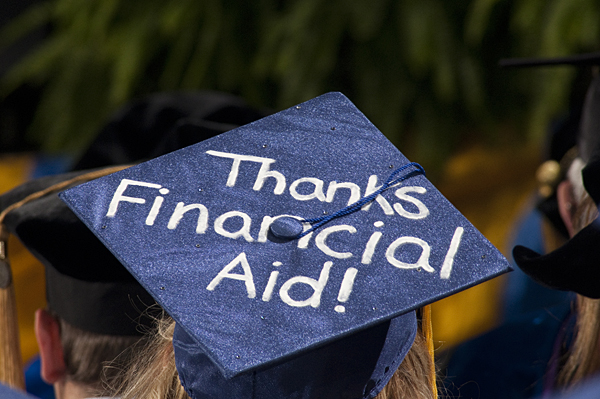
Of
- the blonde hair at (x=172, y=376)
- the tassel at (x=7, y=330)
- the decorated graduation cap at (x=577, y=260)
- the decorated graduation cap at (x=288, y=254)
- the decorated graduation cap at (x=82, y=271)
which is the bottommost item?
the tassel at (x=7, y=330)

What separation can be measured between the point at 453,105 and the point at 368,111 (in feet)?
1.12

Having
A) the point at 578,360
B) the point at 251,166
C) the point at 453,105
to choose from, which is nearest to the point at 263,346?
the point at 251,166

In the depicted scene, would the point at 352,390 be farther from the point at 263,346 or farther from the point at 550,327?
the point at 550,327

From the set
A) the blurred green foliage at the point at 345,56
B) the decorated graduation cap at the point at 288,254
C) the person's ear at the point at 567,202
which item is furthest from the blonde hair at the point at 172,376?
the blurred green foliage at the point at 345,56

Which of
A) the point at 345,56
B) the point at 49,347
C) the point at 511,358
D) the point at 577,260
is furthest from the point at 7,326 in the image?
the point at 345,56

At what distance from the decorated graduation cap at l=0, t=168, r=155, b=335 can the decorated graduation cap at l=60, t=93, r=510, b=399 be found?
38 cm

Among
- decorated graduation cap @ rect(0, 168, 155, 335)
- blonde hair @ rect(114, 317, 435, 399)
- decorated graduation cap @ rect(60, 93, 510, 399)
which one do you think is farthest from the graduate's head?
decorated graduation cap @ rect(60, 93, 510, 399)

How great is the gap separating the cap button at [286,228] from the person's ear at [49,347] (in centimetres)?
66

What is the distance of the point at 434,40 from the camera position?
2.18 m

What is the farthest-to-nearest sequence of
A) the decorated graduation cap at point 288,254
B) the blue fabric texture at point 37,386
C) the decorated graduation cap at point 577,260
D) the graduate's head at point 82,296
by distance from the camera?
1. the blue fabric texture at point 37,386
2. the graduate's head at point 82,296
3. the decorated graduation cap at point 577,260
4. the decorated graduation cap at point 288,254

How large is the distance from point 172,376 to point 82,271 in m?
0.45

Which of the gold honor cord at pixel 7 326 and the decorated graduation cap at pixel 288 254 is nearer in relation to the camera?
the decorated graduation cap at pixel 288 254

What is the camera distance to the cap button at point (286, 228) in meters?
0.87

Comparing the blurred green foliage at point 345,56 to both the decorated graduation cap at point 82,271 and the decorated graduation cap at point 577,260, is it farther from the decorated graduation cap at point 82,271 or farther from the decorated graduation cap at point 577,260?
the decorated graduation cap at point 82,271
